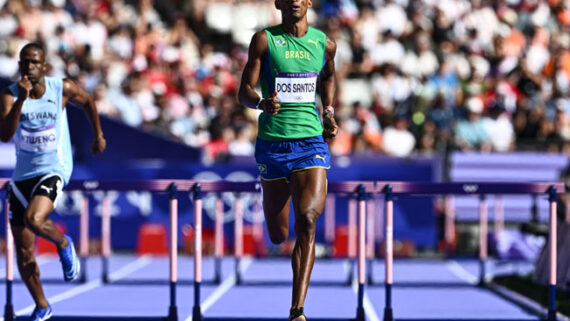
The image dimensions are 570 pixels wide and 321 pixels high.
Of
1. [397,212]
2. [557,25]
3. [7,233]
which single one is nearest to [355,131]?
[397,212]

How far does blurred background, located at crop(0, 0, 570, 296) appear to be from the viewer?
644 inches

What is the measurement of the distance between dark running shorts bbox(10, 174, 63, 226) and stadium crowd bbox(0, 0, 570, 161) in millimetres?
9166

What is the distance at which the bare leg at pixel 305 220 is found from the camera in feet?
20.3

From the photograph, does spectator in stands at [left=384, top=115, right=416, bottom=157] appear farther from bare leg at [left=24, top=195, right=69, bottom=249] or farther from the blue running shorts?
the blue running shorts

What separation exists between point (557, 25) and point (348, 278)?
13488mm

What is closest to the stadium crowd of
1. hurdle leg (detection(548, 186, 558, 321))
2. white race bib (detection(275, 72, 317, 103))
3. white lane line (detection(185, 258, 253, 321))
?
white lane line (detection(185, 258, 253, 321))

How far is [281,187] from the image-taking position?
6.69 meters

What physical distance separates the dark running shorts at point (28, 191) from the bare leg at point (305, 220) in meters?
1.90

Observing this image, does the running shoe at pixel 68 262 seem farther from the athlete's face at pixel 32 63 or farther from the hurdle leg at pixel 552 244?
the hurdle leg at pixel 552 244

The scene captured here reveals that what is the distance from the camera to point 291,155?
21.2 ft

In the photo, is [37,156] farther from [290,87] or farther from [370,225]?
[370,225]

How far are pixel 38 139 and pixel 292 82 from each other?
2.05m

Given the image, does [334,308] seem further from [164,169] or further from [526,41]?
[526,41]

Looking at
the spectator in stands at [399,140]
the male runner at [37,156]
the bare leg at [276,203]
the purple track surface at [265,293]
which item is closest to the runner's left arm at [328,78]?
the bare leg at [276,203]
